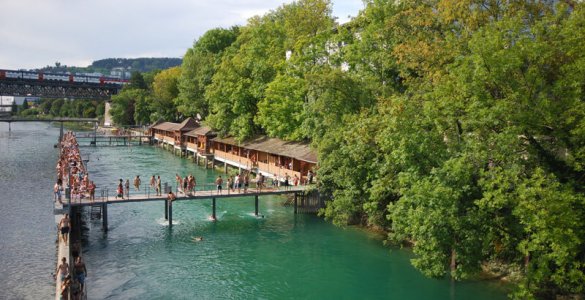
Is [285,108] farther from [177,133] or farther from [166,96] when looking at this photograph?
[166,96]

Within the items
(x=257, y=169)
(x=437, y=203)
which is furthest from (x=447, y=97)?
(x=257, y=169)

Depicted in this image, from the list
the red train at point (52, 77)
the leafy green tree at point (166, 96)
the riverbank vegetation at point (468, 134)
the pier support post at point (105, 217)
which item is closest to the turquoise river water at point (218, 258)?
the pier support post at point (105, 217)

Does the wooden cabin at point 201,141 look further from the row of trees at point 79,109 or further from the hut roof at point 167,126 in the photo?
the row of trees at point 79,109

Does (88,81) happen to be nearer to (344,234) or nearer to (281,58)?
(281,58)

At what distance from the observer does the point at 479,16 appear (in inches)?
939

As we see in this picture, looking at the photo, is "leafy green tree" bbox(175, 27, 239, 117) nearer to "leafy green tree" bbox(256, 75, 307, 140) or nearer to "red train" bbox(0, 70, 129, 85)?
"leafy green tree" bbox(256, 75, 307, 140)

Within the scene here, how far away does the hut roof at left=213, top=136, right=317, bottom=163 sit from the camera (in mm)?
37188

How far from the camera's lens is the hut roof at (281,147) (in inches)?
1464

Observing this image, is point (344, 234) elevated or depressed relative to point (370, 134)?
depressed

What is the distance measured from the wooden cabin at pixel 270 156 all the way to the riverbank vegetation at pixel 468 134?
193 inches

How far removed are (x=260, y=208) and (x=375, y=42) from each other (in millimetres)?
14293

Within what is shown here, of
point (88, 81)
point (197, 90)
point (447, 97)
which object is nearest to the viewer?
point (447, 97)

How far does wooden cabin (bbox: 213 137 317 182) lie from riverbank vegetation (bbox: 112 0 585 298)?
16.1ft

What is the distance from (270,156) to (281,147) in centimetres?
259
